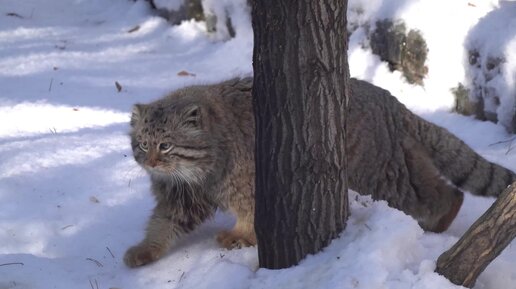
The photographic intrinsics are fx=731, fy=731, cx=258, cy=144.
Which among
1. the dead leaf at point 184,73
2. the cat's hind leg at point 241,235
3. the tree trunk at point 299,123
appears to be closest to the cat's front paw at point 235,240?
the cat's hind leg at point 241,235

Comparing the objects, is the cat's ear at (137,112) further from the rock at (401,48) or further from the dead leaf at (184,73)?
the dead leaf at (184,73)

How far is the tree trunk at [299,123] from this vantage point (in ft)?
10.5

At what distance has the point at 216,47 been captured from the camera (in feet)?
27.5

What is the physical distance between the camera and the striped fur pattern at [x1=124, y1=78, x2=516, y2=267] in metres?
4.35

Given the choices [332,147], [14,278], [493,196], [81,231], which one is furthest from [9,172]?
[493,196]

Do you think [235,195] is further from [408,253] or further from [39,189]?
[39,189]

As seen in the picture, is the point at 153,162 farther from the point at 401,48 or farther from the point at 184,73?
the point at 184,73

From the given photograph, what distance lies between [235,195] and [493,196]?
1636 mm

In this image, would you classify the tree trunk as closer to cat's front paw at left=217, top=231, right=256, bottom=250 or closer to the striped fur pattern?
cat's front paw at left=217, top=231, right=256, bottom=250

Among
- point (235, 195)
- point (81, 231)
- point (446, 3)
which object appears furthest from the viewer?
point (446, 3)

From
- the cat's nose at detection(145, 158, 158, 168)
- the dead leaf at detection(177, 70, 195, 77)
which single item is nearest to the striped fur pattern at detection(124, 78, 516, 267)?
the cat's nose at detection(145, 158, 158, 168)

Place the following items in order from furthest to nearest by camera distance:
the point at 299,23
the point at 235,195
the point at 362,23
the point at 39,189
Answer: the point at 362,23 → the point at 39,189 → the point at 235,195 → the point at 299,23

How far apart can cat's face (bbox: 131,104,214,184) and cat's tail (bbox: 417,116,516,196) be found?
1437 millimetres

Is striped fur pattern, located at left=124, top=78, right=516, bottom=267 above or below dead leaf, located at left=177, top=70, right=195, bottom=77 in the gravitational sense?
above
